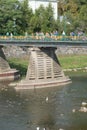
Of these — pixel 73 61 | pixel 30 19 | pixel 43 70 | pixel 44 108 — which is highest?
pixel 44 108

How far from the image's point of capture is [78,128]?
53375mm

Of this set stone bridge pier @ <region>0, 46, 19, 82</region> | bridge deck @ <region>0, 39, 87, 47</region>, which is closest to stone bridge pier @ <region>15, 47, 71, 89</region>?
bridge deck @ <region>0, 39, 87, 47</region>

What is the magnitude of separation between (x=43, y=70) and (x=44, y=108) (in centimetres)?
1898

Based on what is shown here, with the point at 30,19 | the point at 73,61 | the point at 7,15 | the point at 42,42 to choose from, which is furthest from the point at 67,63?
the point at 42,42

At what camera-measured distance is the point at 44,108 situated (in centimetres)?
6316

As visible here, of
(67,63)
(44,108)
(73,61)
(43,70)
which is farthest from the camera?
(73,61)

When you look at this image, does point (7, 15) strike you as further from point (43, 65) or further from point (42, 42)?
point (43, 65)

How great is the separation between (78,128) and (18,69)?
44303mm

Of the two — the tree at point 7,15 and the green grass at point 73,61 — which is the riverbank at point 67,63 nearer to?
the green grass at point 73,61

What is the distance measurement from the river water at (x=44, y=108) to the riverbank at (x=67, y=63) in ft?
58.3

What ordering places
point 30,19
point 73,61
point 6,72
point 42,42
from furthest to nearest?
point 30,19 < point 73,61 < point 6,72 < point 42,42

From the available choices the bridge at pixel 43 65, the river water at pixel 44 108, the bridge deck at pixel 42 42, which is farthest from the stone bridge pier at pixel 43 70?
the river water at pixel 44 108

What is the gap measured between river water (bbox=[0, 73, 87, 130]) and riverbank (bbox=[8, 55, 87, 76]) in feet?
58.3

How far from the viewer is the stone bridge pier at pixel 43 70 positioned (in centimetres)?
8000
